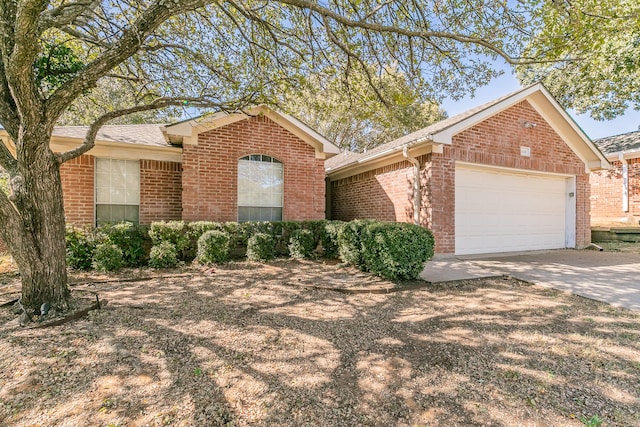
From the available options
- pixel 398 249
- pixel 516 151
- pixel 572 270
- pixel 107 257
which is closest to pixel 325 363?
pixel 398 249

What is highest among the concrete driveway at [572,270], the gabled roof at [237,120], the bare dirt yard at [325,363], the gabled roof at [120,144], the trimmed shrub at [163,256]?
the gabled roof at [237,120]

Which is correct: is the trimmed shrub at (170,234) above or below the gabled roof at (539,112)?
below

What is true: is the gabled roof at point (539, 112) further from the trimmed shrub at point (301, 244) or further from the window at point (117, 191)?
the window at point (117, 191)

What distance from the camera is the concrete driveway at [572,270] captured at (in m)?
5.17

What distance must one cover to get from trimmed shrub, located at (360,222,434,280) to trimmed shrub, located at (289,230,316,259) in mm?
2275

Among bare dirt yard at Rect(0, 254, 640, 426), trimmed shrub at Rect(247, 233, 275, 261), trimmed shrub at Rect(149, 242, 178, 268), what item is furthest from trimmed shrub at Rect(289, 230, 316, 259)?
bare dirt yard at Rect(0, 254, 640, 426)

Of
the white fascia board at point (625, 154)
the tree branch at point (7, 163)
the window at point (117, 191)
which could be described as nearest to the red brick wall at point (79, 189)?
the window at point (117, 191)

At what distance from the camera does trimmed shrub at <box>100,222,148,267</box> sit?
6566 millimetres

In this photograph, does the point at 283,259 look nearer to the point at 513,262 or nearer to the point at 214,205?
the point at 214,205

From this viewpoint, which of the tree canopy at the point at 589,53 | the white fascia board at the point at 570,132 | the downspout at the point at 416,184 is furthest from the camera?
the white fascia board at the point at 570,132

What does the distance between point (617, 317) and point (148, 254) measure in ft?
28.0

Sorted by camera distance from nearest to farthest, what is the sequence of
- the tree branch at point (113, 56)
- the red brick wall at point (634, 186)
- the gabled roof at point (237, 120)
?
the tree branch at point (113, 56), the gabled roof at point (237, 120), the red brick wall at point (634, 186)

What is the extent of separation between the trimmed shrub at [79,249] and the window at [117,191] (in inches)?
64.5

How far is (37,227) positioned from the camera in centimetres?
379
